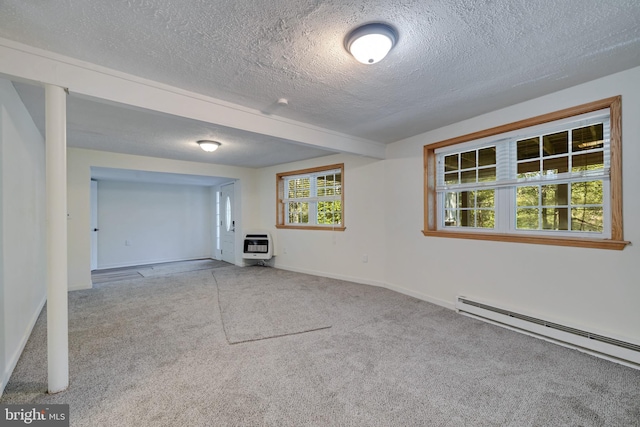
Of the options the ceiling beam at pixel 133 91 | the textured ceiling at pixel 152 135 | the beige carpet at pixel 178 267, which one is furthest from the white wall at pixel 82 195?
the ceiling beam at pixel 133 91

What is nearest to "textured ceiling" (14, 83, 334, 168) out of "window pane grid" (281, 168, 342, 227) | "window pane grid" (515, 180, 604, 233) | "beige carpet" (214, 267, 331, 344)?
"window pane grid" (281, 168, 342, 227)

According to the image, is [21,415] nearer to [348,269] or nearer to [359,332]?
[359,332]

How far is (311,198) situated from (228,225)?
247 centimetres

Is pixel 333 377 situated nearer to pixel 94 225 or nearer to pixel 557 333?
pixel 557 333

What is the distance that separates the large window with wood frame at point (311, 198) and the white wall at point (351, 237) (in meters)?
0.12

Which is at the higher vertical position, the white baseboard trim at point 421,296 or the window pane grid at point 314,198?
the window pane grid at point 314,198

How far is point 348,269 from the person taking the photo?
457 cm

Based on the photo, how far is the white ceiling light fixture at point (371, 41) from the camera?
1.53 metres

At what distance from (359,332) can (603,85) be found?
2.90 meters

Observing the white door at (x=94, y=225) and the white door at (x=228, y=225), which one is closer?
the white door at (x=94, y=225)

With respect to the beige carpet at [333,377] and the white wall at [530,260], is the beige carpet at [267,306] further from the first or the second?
the white wall at [530,260]

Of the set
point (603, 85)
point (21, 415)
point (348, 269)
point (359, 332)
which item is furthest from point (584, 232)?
point (21, 415)

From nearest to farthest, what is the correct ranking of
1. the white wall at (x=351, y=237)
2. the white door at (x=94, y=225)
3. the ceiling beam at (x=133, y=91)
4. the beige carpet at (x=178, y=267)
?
1. the ceiling beam at (x=133, y=91)
2. the white wall at (x=351, y=237)
3. the beige carpet at (x=178, y=267)
4. the white door at (x=94, y=225)

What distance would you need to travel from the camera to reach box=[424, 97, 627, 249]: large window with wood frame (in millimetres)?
2229
